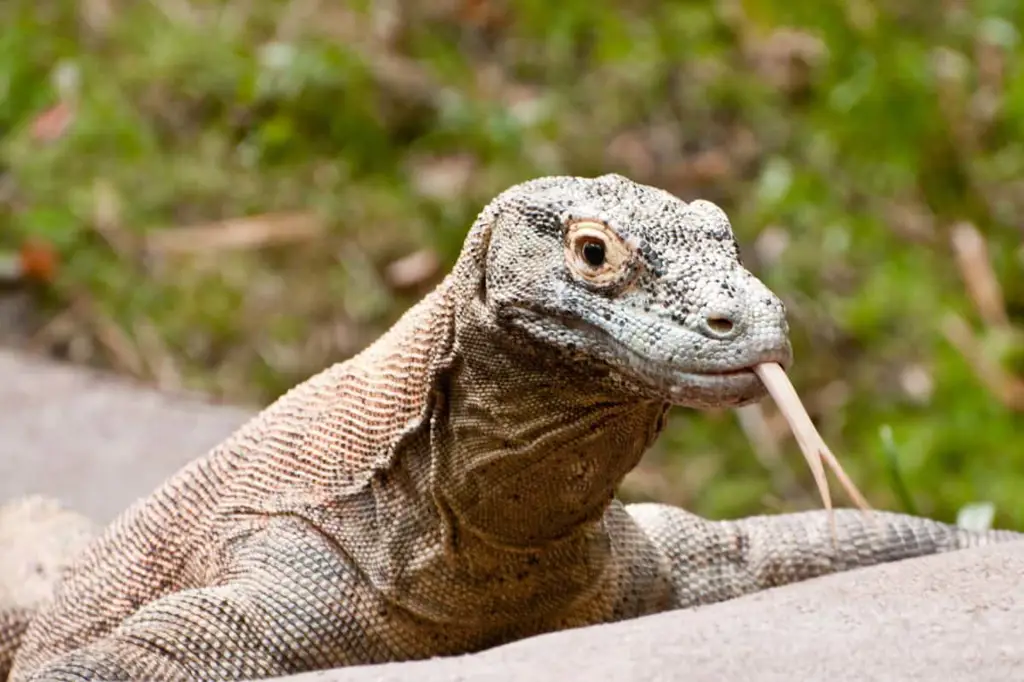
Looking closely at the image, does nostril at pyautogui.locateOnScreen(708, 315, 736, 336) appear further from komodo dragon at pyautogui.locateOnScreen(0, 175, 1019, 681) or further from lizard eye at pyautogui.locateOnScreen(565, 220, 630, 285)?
lizard eye at pyautogui.locateOnScreen(565, 220, 630, 285)

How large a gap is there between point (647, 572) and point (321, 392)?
2.82 feet

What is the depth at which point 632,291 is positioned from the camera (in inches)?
108

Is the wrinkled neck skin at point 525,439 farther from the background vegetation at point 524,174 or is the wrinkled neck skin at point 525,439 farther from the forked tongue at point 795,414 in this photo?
the background vegetation at point 524,174

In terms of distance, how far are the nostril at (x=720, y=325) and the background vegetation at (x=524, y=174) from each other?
3.47 meters

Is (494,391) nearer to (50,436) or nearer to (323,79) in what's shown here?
(50,436)

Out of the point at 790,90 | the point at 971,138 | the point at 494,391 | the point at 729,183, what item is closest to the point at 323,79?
the point at 729,183

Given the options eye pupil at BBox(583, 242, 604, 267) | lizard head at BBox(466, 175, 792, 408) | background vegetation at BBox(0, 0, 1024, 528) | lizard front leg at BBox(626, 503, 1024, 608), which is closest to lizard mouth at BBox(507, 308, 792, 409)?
lizard head at BBox(466, 175, 792, 408)

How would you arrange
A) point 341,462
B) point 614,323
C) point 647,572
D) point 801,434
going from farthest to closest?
1. point 647,572
2. point 341,462
3. point 614,323
4. point 801,434

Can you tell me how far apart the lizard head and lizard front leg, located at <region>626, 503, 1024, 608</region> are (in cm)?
114

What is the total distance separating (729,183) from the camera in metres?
7.52

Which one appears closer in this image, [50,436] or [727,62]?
[50,436]

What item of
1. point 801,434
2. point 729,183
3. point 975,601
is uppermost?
point 801,434

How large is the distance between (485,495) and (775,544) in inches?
43.6

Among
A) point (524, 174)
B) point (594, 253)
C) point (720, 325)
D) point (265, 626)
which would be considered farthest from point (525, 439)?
point (524, 174)
